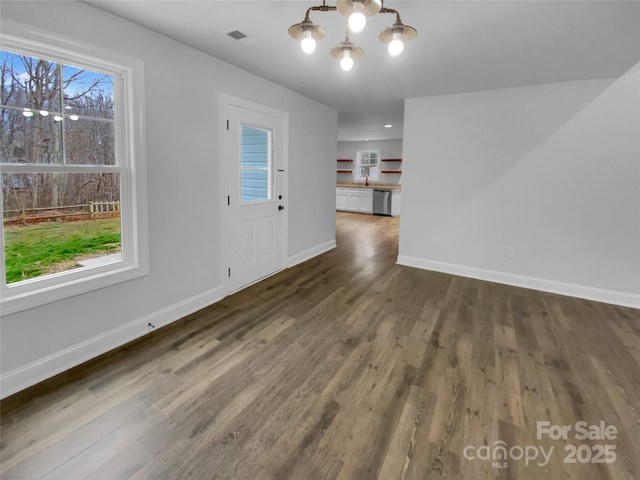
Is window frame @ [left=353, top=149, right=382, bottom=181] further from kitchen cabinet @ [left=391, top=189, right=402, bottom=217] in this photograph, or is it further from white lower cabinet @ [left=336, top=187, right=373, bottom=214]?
kitchen cabinet @ [left=391, top=189, right=402, bottom=217]

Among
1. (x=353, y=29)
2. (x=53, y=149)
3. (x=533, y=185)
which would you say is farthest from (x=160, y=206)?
(x=533, y=185)

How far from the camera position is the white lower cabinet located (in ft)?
32.7

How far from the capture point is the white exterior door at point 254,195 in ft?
11.6

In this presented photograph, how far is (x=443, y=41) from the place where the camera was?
8.65 ft

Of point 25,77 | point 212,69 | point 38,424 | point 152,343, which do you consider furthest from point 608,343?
point 25,77

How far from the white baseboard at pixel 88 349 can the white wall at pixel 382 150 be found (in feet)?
27.2

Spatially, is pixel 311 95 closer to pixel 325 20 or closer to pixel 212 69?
pixel 212 69

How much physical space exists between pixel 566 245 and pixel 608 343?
142 centimetres

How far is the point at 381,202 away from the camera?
9.72 m

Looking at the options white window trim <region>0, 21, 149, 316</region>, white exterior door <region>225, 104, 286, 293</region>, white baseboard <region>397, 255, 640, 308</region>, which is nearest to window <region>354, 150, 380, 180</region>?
white baseboard <region>397, 255, 640, 308</region>

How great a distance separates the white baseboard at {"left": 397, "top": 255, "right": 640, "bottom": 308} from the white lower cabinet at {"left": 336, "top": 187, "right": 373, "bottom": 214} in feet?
17.1

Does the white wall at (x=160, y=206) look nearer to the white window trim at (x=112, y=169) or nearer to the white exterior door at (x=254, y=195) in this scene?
the white window trim at (x=112, y=169)

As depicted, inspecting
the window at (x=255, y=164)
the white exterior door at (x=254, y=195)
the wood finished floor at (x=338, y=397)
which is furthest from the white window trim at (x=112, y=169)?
the window at (x=255, y=164)

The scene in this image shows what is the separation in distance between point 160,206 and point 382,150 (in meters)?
8.88
